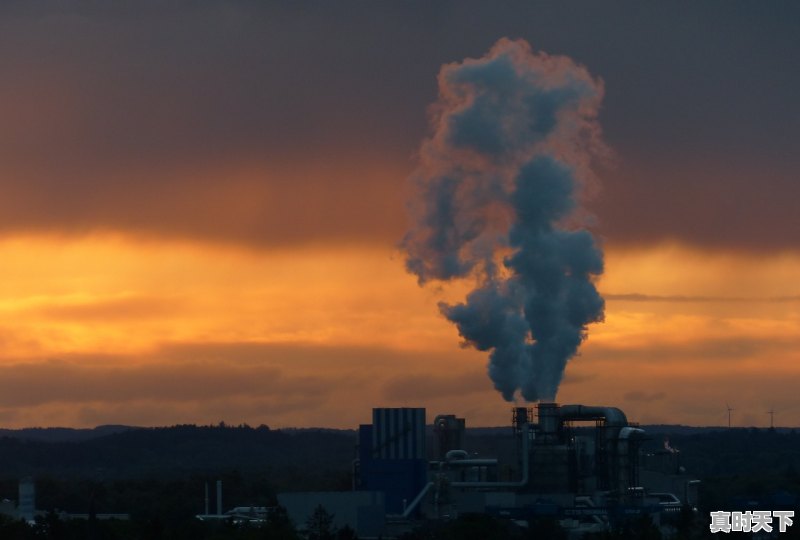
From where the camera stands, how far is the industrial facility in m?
145

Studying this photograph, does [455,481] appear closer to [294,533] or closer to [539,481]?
[539,481]

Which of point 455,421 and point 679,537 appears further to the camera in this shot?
point 455,421

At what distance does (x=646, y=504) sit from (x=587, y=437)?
7533 mm

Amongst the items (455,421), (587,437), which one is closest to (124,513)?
(455,421)

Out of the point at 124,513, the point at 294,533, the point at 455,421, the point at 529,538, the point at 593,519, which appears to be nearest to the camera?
the point at 294,533

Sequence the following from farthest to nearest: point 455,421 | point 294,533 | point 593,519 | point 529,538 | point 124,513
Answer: point 124,513 < point 455,421 < point 593,519 < point 529,538 < point 294,533

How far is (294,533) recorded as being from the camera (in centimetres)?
12325

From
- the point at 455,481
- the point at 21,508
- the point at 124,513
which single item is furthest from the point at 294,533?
the point at 124,513

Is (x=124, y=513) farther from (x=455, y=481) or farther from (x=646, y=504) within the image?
(x=646, y=504)

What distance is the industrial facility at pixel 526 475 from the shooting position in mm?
144625

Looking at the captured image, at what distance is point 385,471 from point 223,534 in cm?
2452

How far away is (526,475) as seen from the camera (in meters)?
147

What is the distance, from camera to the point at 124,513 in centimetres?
19162

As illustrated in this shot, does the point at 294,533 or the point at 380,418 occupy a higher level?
the point at 380,418
